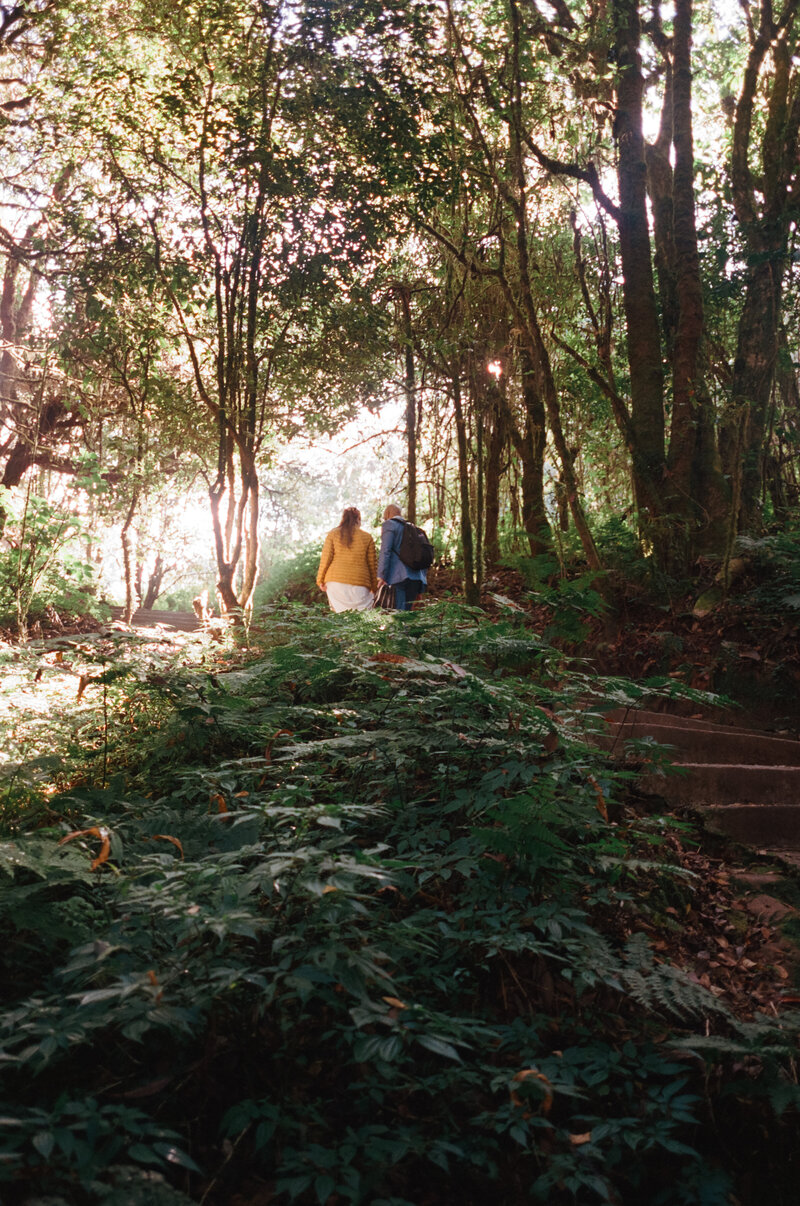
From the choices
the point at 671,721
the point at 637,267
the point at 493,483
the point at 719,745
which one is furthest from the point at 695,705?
the point at 493,483

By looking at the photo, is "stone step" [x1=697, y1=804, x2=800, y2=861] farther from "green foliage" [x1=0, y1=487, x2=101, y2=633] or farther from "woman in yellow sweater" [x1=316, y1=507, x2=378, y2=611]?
"green foliage" [x1=0, y1=487, x2=101, y2=633]

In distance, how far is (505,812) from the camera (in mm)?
2760

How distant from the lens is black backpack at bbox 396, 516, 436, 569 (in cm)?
855

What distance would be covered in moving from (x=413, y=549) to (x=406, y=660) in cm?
488

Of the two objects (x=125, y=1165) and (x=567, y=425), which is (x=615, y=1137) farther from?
(x=567, y=425)

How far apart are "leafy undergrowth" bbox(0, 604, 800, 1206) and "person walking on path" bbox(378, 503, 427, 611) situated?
5292 mm

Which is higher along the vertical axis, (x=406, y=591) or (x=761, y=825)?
(x=406, y=591)

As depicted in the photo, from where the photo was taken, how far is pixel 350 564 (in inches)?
347

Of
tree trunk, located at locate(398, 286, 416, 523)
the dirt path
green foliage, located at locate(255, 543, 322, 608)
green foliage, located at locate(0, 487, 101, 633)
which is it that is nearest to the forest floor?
tree trunk, located at locate(398, 286, 416, 523)

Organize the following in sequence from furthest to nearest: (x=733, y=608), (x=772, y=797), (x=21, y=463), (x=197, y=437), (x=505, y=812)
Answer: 1. (x=21, y=463)
2. (x=197, y=437)
3. (x=733, y=608)
4. (x=772, y=797)
5. (x=505, y=812)

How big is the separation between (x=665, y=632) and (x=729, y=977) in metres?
4.40

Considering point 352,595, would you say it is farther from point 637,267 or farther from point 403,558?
point 637,267

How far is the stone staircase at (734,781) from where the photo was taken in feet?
13.6

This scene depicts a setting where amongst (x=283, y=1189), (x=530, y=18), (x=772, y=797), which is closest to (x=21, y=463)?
(x=530, y=18)
